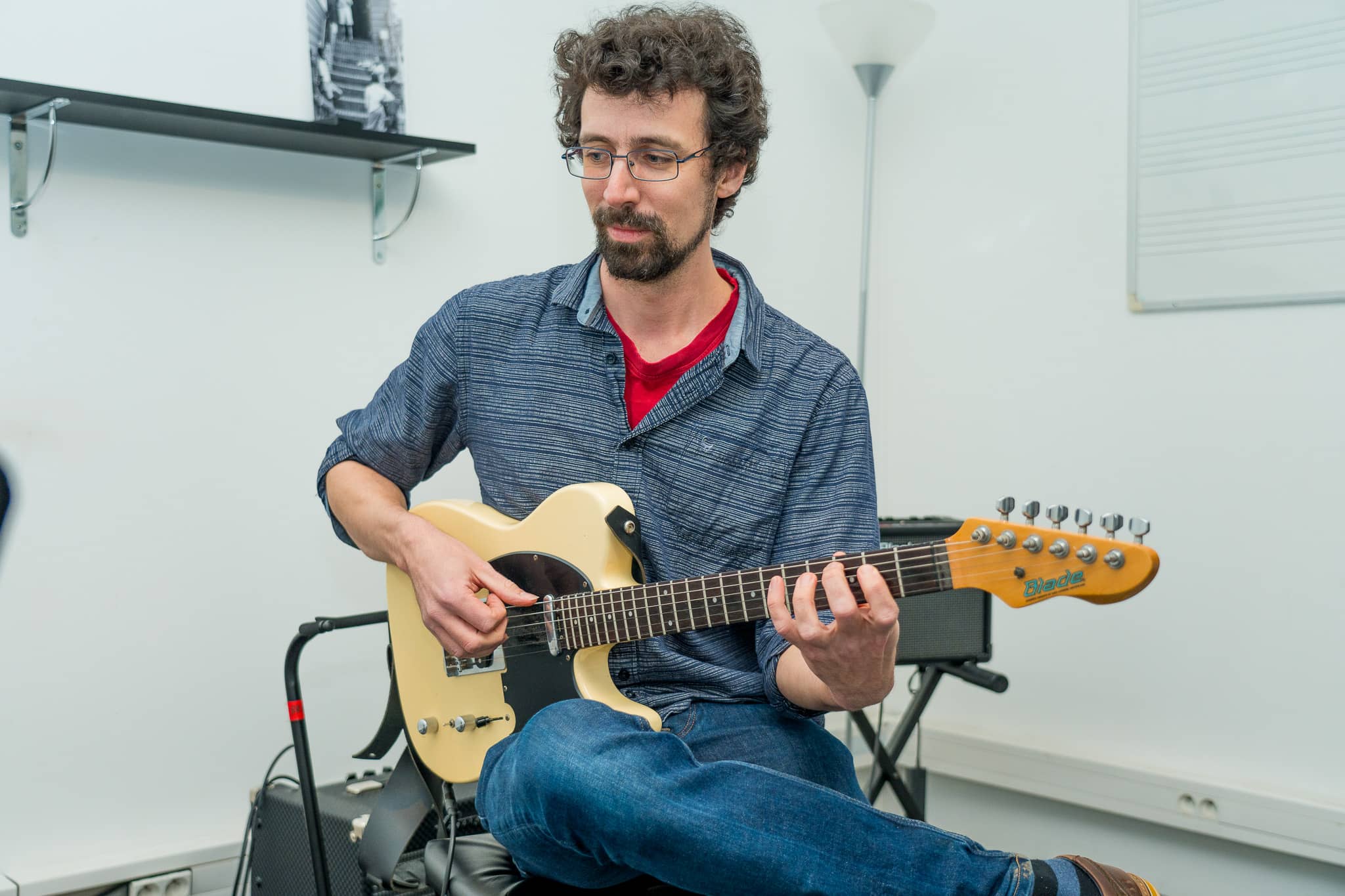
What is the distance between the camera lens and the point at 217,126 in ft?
6.47

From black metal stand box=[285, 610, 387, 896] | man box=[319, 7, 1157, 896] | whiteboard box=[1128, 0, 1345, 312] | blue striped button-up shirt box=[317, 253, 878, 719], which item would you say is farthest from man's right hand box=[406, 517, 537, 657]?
whiteboard box=[1128, 0, 1345, 312]

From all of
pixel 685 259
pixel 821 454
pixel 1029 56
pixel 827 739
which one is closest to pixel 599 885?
pixel 827 739

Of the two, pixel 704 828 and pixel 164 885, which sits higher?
pixel 704 828

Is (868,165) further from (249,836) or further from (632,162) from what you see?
(249,836)

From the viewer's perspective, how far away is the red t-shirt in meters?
1.71

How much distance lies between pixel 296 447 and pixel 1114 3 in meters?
1.93


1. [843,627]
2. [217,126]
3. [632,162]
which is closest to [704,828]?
[843,627]

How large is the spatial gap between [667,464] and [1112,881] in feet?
2.44

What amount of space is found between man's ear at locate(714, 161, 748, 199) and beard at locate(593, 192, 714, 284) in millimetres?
184

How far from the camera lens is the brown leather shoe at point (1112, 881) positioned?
4.23 feet

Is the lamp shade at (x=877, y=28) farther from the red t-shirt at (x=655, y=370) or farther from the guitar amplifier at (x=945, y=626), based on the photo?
the red t-shirt at (x=655, y=370)

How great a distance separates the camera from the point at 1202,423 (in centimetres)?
244

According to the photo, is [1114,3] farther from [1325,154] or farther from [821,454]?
[821,454]

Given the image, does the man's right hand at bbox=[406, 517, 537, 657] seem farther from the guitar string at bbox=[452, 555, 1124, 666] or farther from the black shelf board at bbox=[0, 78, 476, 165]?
the black shelf board at bbox=[0, 78, 476, 165]
